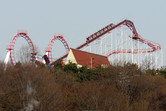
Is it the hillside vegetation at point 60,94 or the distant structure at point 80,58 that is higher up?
the distant structure at point 80,58

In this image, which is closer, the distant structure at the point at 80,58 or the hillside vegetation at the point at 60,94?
the hillside vegetation at the point at 60,94

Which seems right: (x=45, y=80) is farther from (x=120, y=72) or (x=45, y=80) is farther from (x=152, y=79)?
(x=152, y=79)

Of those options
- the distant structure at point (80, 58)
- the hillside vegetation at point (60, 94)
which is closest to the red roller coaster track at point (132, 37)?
the distant structure at point (80, 58)

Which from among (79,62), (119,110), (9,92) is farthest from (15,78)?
(79,62)

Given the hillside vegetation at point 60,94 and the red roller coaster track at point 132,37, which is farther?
the red roller coaster track at point 132,37

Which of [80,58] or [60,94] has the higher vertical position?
[80,58]

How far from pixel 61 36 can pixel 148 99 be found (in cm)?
1936

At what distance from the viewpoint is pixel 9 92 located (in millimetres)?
13148

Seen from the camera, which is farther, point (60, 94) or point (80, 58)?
point (80, 58)

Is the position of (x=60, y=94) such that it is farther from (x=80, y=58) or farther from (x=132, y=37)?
(x=132, y=37)

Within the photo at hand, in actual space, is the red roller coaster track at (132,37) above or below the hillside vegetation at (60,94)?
Result: above

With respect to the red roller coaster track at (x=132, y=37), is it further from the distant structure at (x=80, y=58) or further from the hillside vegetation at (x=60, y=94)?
the hillside vegetation at (x=60, y=94)

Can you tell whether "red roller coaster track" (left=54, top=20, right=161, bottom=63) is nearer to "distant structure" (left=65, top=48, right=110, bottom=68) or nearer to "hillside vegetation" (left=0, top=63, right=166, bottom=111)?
"distant structure" (left=65, top=48, right=110, bottom=68)

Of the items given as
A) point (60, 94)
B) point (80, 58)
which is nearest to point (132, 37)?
point (80, 58)
